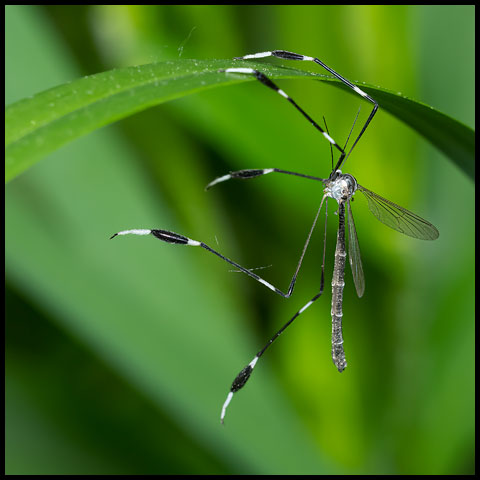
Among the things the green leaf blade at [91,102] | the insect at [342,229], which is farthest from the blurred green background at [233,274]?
the green leaf blade at [91,102]

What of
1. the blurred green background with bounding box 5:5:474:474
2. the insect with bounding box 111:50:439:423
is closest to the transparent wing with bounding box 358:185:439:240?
the insect with bounding box 111:50:439:423

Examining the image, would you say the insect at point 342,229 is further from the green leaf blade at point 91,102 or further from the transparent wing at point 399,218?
the green leaf blade at point 91,102

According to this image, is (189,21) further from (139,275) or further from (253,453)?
(253,453)

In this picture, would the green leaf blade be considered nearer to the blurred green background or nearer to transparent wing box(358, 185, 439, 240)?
transparent wing box(358, 185, 439, 240)

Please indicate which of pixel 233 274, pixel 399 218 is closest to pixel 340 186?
pixel 399 218

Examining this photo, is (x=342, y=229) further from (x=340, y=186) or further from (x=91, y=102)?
(x=91, y=102)

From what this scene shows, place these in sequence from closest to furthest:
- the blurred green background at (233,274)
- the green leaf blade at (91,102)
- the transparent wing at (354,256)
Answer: the green leaf blade at (91,102), the transparent wing at (354,256), the blurred green background at (233,274)

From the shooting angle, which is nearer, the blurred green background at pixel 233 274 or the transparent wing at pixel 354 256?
the transparent wing at pixel 354 256
